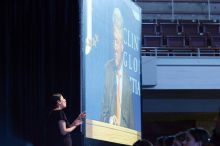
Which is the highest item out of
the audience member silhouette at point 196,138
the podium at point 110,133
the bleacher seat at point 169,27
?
the bleacher seat at point 169,27

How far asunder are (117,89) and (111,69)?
25 cm

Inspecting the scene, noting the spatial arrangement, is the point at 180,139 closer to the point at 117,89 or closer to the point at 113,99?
the point at 113,99

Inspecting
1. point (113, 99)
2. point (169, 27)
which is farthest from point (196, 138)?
point (169, 27)

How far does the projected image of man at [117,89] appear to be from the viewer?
204 inches

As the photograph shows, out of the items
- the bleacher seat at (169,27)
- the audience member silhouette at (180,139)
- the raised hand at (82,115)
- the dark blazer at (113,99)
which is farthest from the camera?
the bleacher seat at (169,27)

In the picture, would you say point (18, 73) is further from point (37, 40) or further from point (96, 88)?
point (96, 88)

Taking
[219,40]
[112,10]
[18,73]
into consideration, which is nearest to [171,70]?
[219,40]

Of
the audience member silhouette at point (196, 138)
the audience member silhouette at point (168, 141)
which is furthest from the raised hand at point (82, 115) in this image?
the audience member silhouette at point (196, 138)

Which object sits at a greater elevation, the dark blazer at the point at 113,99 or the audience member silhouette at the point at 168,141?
the dark blazer at the point at 113,99

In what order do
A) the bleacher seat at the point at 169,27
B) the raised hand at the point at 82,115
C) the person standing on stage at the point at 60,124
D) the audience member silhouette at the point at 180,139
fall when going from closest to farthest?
the audience member silhouette at the point at 180,139, the person standing on stage at the point at 60,124, the raised hand at the point at 82,115, the bleacher seat at the point at 169,27

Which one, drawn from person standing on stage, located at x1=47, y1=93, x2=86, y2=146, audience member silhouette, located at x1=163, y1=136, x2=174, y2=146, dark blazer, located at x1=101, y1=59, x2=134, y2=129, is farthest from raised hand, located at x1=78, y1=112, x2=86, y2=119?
audience member silhouette, located at x1=163, y1=136, x2=174, y2=146

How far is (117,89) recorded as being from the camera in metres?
5.43

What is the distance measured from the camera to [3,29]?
17.4ft

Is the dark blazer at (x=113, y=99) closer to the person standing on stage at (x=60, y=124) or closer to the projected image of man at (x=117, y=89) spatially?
the projected image of man at (x=117, y=89)
